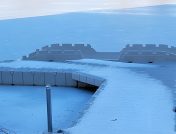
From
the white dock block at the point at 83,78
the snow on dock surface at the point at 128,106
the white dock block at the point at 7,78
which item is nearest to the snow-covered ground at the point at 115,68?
the snow on dock surface at the point at 128,106

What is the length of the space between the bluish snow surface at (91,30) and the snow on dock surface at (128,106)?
3.41 m

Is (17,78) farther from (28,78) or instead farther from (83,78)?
(83,78)

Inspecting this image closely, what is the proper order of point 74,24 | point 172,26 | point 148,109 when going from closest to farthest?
point 148,109, point 172,26, point 74,24

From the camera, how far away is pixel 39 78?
4.94m

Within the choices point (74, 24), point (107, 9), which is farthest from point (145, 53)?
point (107, 9)

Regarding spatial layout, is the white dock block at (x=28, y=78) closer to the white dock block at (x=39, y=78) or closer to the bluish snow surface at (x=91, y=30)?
the white dock block at (x=39, y=78)

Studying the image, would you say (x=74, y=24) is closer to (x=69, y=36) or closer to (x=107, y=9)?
(x=69, y=36)

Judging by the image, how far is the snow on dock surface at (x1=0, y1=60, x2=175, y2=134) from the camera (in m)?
2.89

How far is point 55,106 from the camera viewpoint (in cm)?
405

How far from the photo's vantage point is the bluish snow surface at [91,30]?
8.73 m

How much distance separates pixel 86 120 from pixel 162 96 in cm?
88

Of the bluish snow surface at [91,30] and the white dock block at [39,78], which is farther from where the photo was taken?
the bluish snow surface at [91,30]

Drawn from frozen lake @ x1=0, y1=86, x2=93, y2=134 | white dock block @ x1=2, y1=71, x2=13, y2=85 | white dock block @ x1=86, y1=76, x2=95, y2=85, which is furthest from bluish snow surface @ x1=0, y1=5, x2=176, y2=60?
white dock block @ x1=86, y1=76, x2=95, y2=85

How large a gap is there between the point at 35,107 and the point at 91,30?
6689 millimetres
